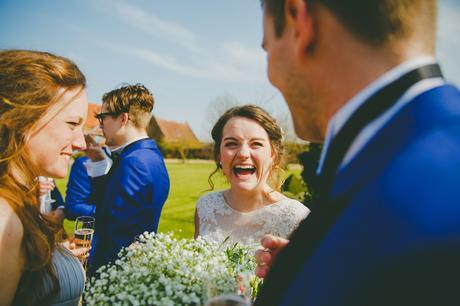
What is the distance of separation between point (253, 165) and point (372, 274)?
3.05 m

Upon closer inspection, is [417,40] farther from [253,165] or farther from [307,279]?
[253,165]

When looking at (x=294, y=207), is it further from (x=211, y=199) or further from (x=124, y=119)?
(x=124, y=119)

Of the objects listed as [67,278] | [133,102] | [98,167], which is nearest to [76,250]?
[67,278]

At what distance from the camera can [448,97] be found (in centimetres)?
89

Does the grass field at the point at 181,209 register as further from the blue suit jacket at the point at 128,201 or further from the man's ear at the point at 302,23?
the man's ear at the point at 302,23

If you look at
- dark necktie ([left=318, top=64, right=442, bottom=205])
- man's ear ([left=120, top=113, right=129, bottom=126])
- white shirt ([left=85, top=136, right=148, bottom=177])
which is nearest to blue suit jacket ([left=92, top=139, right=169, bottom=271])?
man's ear ([left=120, top=113, right=129, bottom=126])

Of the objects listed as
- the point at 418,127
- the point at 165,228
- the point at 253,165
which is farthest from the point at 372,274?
the point at 165,228

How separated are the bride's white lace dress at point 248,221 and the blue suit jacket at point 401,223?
2.82 m

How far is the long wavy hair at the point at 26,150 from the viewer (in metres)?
2.01

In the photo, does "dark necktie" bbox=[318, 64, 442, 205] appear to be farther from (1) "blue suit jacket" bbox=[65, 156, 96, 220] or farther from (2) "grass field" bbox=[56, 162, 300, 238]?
(1) "blue suit jacket" bbox=[65, 156, 96, 220]

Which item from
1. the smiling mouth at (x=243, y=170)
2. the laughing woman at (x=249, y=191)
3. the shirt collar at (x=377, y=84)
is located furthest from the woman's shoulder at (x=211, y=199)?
the shirt collar at (x=377, y=84)

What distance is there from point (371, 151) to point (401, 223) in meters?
0.23

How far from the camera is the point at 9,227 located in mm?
1878

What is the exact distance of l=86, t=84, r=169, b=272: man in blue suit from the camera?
172 inches
